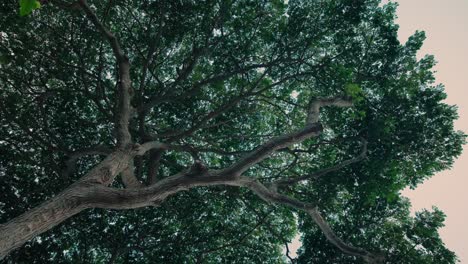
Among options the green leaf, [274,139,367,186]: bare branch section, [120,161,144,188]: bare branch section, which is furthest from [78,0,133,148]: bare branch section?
the green leaf

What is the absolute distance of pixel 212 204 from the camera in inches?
533

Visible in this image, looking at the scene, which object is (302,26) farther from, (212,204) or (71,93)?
(71,93)

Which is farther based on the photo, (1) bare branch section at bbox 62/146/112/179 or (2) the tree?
(2) the tree

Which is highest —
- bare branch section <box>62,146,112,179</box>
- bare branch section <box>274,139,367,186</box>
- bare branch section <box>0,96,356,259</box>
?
bare branch section <box>274,139,367,186</box>

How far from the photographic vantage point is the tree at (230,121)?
1098 centimetres

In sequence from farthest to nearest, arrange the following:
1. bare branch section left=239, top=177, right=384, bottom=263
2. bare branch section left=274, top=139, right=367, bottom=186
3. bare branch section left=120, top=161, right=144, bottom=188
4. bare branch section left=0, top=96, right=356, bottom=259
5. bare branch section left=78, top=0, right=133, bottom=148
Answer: bare branch section left=274, top=139, right=367, bottom=186 < bare branch section left=239, top=177, right=384, bottom=263 < bare branch section left=78, top=0, right=133, bottom=148 < bare branch section left=120, top=161, right=144, bottom=188 < bare branch section left=0, top=96, right=356, bottom=259

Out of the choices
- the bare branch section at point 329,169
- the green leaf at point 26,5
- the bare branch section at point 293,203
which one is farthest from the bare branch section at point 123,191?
the green leaf at point 26,5

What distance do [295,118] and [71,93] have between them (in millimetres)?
8507

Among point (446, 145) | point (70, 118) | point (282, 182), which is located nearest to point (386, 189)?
point (446, 145)

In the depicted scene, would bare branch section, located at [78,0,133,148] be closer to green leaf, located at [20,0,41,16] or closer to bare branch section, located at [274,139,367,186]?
bare branch section, located at [274,139,367,186]

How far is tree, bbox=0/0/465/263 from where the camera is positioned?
36.0ft

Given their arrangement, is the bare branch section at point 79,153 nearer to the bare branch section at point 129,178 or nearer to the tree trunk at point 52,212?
the bare branch section at point 129,178

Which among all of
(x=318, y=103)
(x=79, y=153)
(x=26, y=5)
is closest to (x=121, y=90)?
(x=79, y=153)

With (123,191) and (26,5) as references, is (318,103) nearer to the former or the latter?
(123,191)
